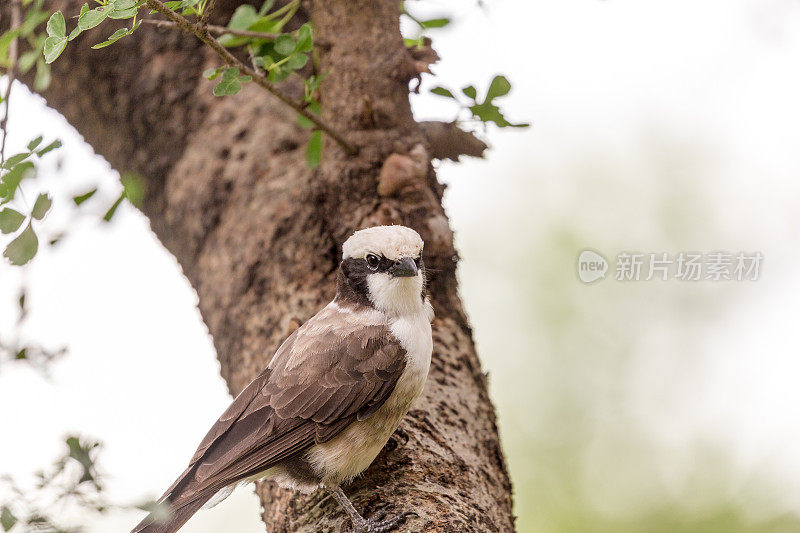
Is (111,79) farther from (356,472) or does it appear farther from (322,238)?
(356,472)

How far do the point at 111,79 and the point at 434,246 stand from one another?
174 cm

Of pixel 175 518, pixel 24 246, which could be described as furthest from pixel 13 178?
pixel 175 518

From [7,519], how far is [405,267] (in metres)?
1.70

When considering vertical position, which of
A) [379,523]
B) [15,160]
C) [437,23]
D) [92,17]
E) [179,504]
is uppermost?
[437,23]

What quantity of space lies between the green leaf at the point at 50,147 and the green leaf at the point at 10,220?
18 cm

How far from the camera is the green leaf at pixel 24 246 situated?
2340 millimetres

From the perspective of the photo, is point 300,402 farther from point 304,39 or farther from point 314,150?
point 304,39

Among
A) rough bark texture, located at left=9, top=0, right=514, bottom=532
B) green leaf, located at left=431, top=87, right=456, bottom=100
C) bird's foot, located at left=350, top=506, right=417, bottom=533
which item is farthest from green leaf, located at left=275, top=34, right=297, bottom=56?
bird's foot, located at left=350, top=506, right=417, bottom=533

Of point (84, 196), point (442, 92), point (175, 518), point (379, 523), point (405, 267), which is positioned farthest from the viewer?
point (442, 92)

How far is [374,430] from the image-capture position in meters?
2.80

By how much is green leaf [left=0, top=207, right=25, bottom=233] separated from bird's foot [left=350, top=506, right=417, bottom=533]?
133 cm

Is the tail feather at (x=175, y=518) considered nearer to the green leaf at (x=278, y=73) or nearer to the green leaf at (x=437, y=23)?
the green leaf at (x=278, y=73)

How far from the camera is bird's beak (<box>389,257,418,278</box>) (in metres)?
2.93

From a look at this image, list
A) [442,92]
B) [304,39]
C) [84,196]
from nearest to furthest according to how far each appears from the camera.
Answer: [84,196] → [304,39] → [442,92]
